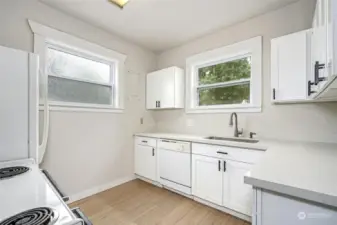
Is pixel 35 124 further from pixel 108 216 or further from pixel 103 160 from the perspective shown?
pixel 103 160

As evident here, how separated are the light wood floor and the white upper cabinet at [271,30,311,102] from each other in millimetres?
1531

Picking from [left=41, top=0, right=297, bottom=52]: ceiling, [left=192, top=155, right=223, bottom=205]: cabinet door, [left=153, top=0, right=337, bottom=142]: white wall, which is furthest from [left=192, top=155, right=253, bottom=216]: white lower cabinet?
[left=41, top=0, right=297, bottom=52]: ceiling

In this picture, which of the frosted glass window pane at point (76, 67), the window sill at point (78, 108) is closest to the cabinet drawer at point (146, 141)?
the window sill at point (78, 108)

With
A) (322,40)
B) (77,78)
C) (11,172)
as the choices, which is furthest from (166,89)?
(11,172)

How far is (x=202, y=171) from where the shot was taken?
2.34 m

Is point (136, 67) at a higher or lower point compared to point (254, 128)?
higher

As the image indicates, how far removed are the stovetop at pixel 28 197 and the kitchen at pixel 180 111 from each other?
3.22 feet

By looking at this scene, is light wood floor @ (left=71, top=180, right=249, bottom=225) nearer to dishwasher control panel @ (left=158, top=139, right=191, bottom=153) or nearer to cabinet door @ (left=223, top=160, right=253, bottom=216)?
cabinet door @ (left=223, top=160, right=253, bottom=216)

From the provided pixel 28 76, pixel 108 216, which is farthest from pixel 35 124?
pixel 108 216

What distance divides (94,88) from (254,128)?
2.53 meters

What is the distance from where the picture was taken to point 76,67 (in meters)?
2.67

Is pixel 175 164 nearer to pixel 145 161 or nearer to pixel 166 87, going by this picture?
pixel 145 161

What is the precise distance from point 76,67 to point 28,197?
234 cm

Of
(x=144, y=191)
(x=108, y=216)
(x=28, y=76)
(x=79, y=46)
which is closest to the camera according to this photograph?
(x=28, y=76)
